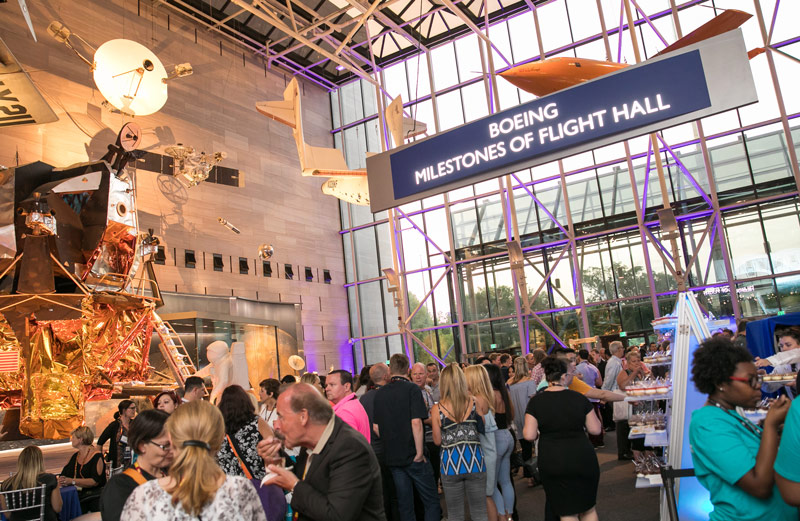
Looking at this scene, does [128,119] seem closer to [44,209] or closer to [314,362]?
[44,209]

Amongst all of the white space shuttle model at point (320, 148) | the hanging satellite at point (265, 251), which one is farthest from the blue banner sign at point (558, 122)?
the hanging satellite at point (265, 251)

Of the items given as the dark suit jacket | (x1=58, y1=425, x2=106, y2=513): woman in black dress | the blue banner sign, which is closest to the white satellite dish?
(x1=58, y1=425, x2=106, y2=513): woman in black dress

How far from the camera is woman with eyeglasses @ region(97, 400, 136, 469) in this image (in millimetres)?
6270

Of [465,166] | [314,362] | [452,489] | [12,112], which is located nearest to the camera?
[465,166]

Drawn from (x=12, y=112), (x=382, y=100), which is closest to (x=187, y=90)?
(x=382, y=100)

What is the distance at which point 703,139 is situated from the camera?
1767 centimetres

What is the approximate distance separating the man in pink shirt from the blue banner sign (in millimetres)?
1656

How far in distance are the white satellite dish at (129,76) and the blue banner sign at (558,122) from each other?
38.6ft

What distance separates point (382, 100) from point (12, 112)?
55.9ft

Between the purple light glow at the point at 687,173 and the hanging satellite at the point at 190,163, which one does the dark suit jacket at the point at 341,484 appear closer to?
the hanging satellite at the point at 190,163

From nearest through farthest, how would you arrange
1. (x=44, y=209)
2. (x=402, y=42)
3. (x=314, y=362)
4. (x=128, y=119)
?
(x=44, y=209)
(x=128, y=119)
(x=314, y=362)
(x=402, y=42)

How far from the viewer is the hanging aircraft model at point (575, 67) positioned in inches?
164

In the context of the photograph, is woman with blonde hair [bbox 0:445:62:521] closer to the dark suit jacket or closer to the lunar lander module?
the dark suit jacket

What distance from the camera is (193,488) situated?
7.18 ft
